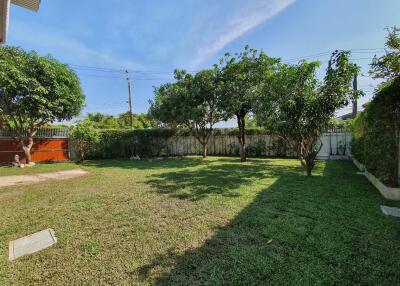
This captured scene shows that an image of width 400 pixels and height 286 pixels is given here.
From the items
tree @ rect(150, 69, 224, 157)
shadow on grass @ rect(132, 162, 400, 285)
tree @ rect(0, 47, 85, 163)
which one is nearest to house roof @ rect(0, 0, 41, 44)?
shadow on grass @ rect(132, 162, 400, 285)

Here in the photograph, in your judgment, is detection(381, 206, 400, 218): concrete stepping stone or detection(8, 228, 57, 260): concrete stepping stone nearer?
detection(8, 228, 57, 260): concrete stepping stone

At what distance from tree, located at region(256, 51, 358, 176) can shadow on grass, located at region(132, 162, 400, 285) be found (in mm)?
2975

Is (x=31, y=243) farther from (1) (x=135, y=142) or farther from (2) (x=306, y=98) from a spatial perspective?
(1) (x=135, y=142)

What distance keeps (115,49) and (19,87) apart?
725 cm

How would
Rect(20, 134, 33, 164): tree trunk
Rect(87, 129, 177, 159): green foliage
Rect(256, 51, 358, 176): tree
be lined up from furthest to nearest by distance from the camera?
Rect(87, 129, 177, 159): green foliage
Rect(20, 134, 33, 164): tree trunk
Rect(256, 51, 358, 176): tree

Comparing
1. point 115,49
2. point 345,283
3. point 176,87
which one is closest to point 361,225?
point 345,283

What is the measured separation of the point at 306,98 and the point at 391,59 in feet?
7.03

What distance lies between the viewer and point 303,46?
12062 millimetres

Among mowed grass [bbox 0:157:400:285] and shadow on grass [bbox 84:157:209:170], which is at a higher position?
shadow on grass [bbox 84:157:209:170]

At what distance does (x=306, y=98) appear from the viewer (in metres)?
6.69

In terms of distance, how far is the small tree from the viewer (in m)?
12.2

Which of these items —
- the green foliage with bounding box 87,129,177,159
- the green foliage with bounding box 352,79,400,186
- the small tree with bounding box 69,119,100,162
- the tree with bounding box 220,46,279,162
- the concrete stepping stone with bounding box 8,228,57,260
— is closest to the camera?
the concrete stepping stone with bounding box 8,228,57,260

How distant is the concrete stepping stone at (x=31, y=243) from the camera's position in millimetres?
2793

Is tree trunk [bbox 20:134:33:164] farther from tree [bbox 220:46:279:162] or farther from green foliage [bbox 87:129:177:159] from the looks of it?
tree [bbox 220:46:279:162]
